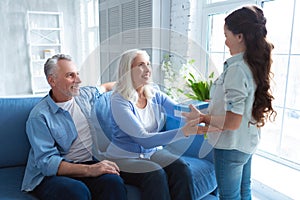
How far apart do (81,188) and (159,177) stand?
373 mm

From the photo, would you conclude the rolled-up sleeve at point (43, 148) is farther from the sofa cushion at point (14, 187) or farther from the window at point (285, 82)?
the window at point (285, 82)

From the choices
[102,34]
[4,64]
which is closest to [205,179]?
[102,34]

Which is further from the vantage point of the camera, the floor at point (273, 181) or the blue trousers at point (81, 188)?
the floor at point (273, 181)

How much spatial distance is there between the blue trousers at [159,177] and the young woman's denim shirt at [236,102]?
31 cm

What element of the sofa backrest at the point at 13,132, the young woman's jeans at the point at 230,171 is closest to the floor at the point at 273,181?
the young woman's jeans at the point at 230,171

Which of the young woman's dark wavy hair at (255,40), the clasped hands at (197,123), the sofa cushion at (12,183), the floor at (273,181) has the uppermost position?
the young woman's dark wavy hair at (255,40)

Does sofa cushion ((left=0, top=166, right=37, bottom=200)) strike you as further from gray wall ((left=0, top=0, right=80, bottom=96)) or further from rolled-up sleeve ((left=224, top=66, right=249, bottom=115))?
gray wall ((left=0, top=0, right=80, bottom=96))

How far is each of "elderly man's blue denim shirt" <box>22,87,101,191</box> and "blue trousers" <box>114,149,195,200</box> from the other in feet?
0.98

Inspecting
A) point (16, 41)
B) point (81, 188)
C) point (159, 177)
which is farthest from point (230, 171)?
point (16, 41)

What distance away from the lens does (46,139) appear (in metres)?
1.31

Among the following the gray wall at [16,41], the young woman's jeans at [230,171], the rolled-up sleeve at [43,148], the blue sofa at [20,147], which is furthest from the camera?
the gray wall at [16,41]

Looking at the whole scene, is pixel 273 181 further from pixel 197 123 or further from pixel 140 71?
pixel 140 71

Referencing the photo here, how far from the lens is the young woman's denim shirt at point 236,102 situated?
3.33 ft

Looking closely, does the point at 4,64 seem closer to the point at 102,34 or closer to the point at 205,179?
the point at 102,34
